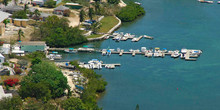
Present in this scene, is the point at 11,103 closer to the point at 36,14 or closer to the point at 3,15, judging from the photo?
the point at 3,15

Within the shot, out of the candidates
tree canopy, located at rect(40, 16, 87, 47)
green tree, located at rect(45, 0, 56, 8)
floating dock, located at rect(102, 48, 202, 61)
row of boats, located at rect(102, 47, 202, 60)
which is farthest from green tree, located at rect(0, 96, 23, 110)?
green tree, located at rect(45, 0, 56, 8)

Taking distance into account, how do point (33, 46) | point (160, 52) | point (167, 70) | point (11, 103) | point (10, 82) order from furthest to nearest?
point (160, 52) → point (33, 46) → point (167, 70) → point (10, 82) → point (11, 103)

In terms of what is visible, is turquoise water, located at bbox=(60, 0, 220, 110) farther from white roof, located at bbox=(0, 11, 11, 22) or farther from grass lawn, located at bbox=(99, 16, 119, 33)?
white roof, located at bbox=(0, 11, 11, 22)

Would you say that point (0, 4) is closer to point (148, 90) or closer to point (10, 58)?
point (10, 58)

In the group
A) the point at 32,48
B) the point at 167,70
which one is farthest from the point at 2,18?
the point at 167,70

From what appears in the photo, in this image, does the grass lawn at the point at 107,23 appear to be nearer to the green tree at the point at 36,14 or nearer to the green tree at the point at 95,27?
the green tree at the point at 95,27

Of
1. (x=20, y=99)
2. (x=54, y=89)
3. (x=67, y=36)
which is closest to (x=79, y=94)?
(x=54, y=89)
